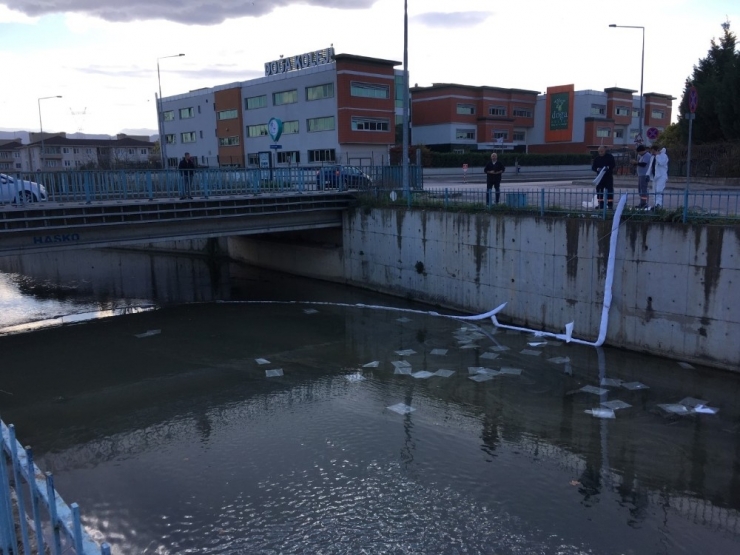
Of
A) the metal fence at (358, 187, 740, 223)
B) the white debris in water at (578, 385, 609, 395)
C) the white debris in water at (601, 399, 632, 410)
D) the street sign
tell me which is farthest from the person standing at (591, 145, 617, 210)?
the white debris in water at (601, 399, 632, 410)

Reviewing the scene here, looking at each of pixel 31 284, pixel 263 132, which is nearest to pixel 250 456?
pixel 31 284

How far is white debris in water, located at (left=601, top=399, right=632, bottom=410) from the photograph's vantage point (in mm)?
10607

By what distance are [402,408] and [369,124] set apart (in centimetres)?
4236

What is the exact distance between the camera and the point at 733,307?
1191cm

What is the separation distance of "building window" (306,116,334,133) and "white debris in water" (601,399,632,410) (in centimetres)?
4191

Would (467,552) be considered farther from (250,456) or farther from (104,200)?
(104,200)

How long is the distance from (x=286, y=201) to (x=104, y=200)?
6.08 m

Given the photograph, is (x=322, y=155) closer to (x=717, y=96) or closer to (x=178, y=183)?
(x=717, y=96)

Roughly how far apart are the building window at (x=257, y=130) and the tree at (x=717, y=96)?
34668 millimetres

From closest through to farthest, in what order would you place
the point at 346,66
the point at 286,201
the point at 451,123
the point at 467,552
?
the point at 467,552 < the point at 286,201 < the point at 346,66 < the point at 451,123

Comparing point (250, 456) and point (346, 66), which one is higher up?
point (346, 66)

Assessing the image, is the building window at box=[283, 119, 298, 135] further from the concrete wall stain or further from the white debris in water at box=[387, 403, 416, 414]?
the white debris in water at box=[387, 403, 416, 414]

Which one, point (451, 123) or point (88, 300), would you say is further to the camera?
point (451, 123)

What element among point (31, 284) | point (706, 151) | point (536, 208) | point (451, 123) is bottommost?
point (31, 284)
